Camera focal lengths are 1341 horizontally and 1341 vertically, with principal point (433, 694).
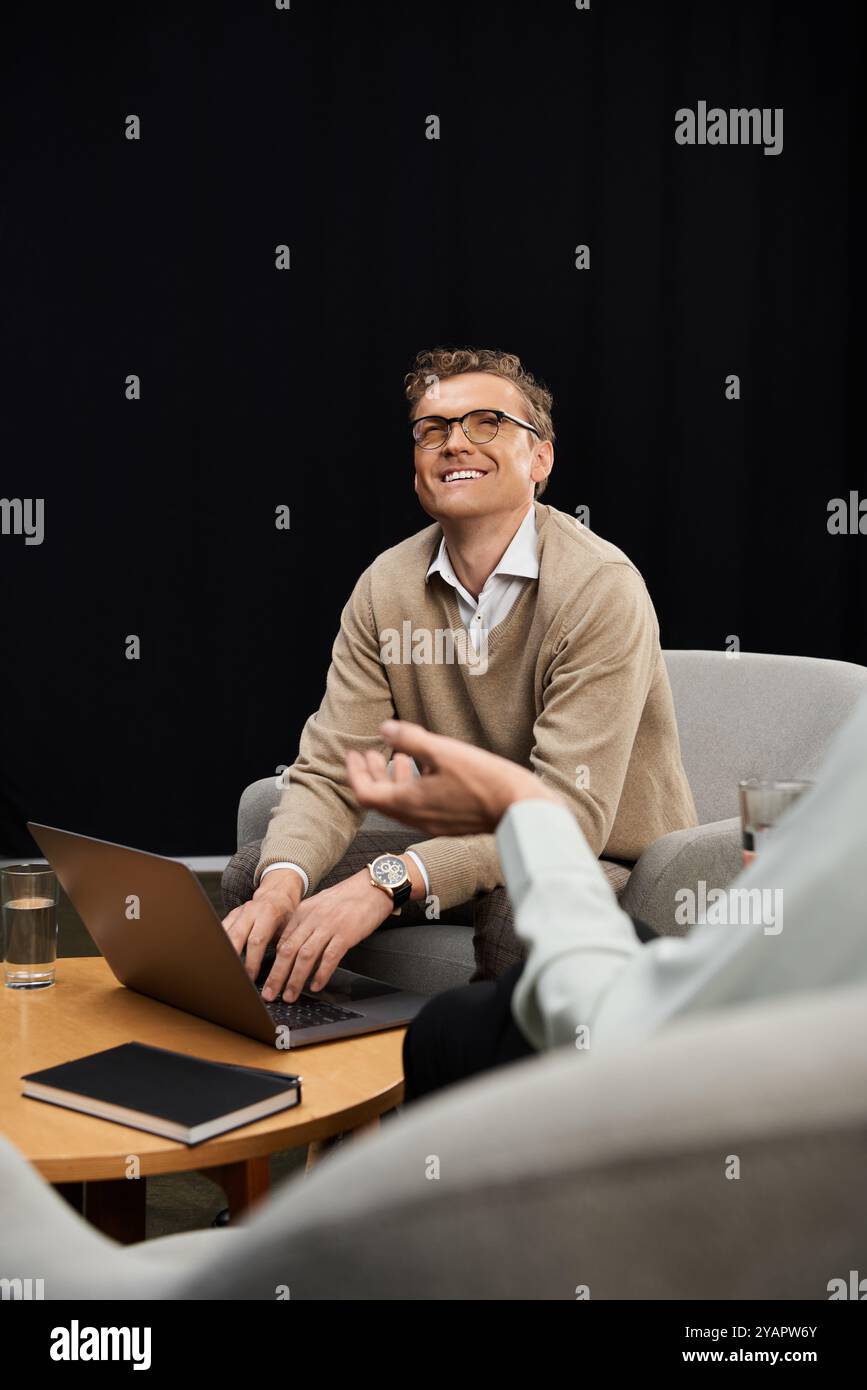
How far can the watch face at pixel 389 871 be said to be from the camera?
73.2 inches

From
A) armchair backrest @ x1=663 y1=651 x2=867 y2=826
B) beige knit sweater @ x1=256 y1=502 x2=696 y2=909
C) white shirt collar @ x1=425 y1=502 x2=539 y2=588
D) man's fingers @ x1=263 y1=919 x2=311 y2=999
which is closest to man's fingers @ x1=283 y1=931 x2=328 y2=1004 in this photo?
man's fingers @ x1=263 y1=919 x2=311 y2=999

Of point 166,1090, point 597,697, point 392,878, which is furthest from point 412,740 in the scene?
point 597,697

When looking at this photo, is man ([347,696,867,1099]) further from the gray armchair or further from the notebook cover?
the gray armchair

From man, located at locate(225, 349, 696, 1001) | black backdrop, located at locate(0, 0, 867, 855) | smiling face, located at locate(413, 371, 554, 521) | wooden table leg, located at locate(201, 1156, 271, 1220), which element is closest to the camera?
wooden table leg, located at locate(201, 1156, 271, 1220)

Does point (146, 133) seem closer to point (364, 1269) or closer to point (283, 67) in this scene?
point (283, 67)

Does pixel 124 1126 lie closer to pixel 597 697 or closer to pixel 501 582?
pixel 597 697

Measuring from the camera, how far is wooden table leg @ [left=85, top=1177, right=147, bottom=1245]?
1521 millimetres

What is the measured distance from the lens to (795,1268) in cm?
56

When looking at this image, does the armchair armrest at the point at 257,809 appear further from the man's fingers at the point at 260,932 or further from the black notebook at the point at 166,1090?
the black notebook at the point at 166,1090

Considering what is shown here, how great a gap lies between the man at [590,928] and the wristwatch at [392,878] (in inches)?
25.7

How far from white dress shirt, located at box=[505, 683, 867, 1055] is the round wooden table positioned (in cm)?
50

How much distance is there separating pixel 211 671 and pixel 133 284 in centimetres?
122

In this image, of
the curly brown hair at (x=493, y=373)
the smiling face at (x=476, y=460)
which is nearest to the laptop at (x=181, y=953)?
the smiling face at (x=476, y=460)

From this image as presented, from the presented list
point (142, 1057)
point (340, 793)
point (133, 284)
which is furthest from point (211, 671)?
point (142, 1057)
